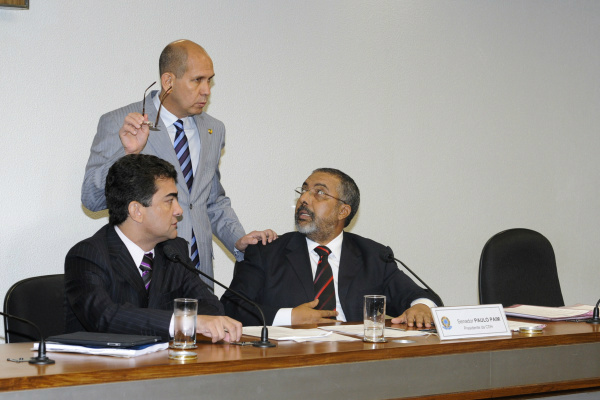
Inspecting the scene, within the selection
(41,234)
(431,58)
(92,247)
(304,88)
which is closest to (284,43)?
(304,88)

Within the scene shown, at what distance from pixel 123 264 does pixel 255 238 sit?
0.85 m

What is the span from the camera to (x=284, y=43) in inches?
175

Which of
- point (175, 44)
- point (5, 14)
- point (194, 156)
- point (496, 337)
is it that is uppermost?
point (5, 14)

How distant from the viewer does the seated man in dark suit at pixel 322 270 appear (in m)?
3.20

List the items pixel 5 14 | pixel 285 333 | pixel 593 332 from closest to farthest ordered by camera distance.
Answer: pixel 285 333 → pixel 593 332 → pixel 5 14

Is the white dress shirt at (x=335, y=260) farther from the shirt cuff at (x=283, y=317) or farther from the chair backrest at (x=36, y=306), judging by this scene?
the chair backrest at (x=36, y=306)

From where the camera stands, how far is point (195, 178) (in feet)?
11.2

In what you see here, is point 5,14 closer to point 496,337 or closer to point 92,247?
point 92,247

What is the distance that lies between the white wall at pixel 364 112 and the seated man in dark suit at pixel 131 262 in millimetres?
1224

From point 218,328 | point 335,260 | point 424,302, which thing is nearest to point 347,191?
point 335,260

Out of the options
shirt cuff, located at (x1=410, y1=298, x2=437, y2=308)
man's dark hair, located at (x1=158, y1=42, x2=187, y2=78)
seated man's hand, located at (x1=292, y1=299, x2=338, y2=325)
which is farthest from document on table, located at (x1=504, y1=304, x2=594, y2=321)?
man's dark hair, located at (x1=158, y1=42, x2=187, y2=78)

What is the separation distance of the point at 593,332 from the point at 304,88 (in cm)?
243

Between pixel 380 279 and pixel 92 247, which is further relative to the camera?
pixel 380 279

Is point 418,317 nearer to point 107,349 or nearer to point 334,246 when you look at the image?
point 334,246
